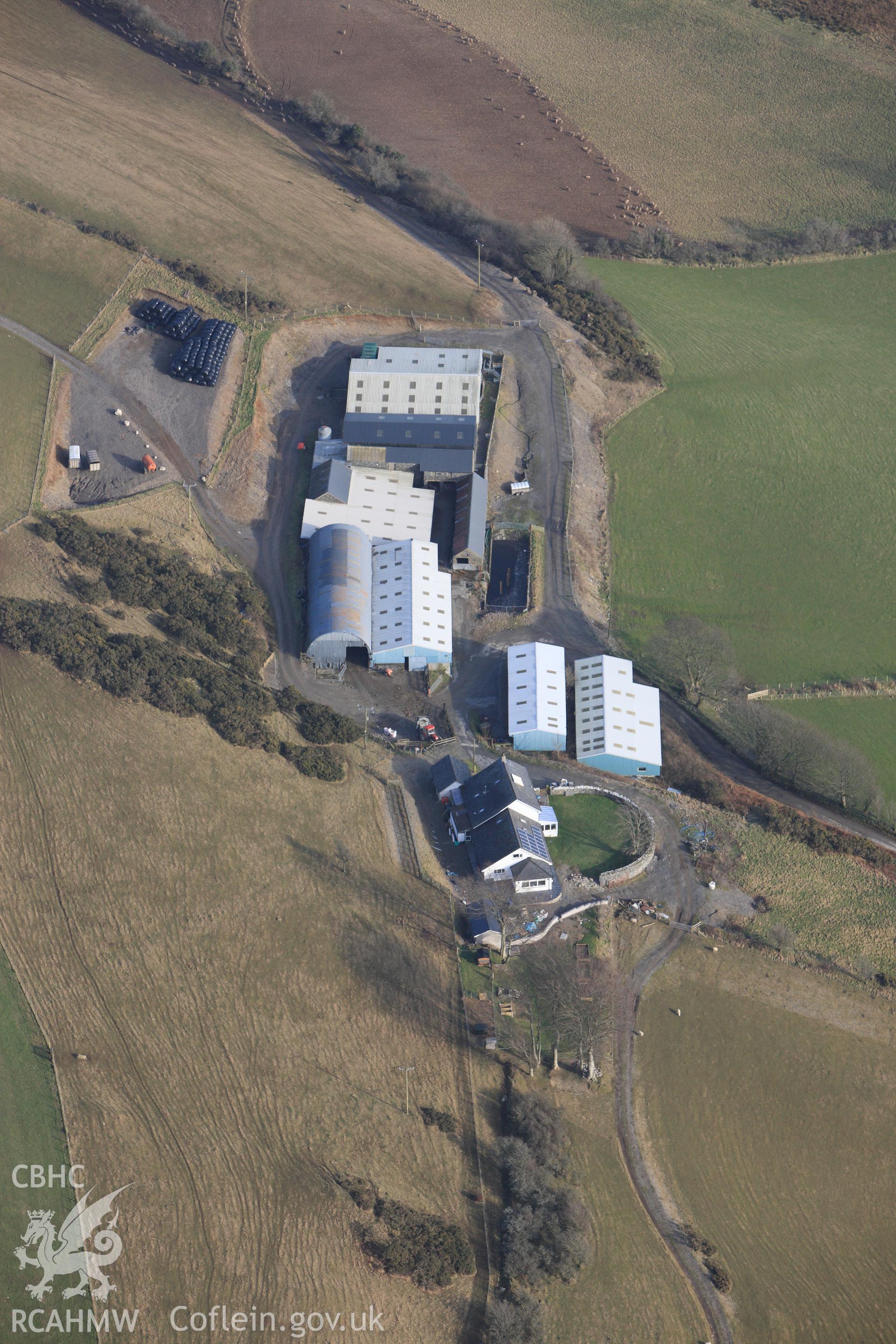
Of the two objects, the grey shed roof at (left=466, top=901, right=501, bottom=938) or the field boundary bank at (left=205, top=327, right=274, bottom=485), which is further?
the field boundary bank at (left=205, top=327, right=274, bottom=485)

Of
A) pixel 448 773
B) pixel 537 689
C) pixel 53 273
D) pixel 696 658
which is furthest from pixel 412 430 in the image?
pixel 53 273

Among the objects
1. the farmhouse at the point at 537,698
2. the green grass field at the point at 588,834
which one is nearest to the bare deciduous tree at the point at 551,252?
the farmhouse at the point at 537,698

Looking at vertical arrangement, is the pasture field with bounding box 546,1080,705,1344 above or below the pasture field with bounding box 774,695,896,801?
below

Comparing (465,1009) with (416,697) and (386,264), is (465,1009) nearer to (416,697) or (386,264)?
(416,697)

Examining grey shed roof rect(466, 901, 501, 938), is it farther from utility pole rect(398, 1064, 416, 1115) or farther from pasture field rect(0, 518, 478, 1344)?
utility pole rect(398, 1064, 416, 1115)

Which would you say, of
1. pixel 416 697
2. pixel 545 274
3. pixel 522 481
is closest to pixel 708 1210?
pixel 416 697

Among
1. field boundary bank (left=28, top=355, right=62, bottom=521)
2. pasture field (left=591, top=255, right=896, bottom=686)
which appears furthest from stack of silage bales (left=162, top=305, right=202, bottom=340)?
pasture field (left=591, top=255, right=896, bottom=686)

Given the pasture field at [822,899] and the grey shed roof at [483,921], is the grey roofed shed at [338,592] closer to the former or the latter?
the grey shed roof at [483,921]
